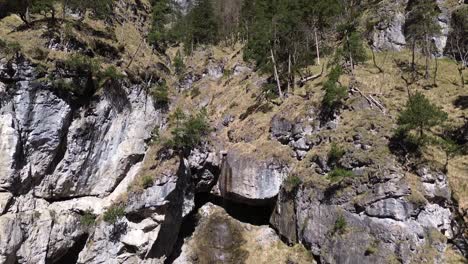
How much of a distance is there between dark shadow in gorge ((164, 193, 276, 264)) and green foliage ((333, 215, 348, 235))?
6997 millimetres

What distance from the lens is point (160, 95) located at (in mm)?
36938

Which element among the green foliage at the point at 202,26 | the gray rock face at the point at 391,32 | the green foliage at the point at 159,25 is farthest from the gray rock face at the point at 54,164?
the gray rock face at the point at 391,32

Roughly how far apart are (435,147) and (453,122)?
4.23m

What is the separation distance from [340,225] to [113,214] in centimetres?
1709

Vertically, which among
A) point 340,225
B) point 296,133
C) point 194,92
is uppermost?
point 194,92

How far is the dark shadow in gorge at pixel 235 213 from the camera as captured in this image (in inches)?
1288

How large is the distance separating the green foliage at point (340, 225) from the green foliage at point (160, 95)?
69.8ft

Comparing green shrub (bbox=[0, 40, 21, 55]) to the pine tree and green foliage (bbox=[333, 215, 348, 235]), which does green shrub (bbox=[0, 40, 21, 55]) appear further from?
the pine tree

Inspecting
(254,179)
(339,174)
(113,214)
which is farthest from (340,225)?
(113,214)

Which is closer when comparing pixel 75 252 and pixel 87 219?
pixel 87 219

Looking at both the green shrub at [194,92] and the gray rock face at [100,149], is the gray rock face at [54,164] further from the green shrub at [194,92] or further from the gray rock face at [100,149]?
the green shrub at [194,92]

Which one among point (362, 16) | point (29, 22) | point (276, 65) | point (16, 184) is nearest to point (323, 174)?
point (276, 65)

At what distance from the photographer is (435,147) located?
2908 cm

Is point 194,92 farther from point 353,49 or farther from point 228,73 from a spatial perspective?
point 353,49
